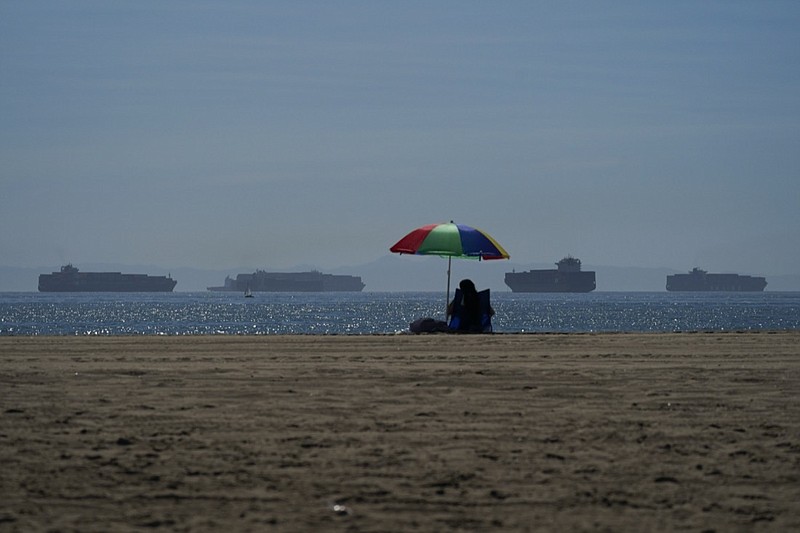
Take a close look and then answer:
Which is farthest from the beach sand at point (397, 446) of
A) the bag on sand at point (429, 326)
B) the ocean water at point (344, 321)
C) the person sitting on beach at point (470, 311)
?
the ocean water at point (344, 321)

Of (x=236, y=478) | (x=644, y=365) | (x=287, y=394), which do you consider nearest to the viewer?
(x=236, y=478)

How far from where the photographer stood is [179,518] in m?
5.36

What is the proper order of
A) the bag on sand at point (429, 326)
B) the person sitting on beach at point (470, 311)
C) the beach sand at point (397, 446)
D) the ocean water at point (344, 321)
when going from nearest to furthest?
the beach sand at point (397, 446) < the person sitting on beach at point (470, 311) < the bag on sand at point (429, 326) < the ocean water at point (344, 321)

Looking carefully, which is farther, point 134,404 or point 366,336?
point 366,336

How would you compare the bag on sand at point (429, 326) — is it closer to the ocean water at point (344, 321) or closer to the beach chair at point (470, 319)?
the beach chair at point (470, 319)

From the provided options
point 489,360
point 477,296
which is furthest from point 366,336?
point 489,360

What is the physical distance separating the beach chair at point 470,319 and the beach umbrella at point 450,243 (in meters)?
0.97

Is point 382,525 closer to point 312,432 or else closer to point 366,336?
point 312,432

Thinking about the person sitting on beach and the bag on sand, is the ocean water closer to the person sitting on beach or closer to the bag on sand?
the bag on sand

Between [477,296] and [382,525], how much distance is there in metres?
13.9

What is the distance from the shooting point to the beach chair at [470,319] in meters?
18.9

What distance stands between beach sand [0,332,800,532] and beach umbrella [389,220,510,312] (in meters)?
7.69

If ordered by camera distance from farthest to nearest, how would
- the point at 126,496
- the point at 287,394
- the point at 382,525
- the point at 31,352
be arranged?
Result: the point at 31,352 → the point at 287,394 → the point at 126,496 → the point at 382,525

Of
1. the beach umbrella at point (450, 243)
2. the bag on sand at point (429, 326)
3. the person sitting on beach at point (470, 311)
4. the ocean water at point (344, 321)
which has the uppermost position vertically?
the beach umbrella at point (450, 243)
